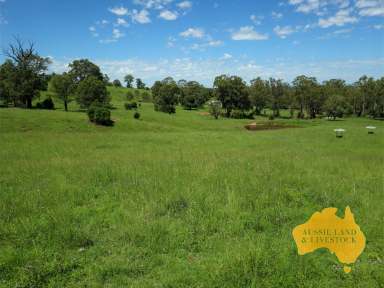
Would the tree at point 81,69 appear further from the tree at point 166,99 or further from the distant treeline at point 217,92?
the tree at point 166,99

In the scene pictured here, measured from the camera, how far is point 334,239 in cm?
509

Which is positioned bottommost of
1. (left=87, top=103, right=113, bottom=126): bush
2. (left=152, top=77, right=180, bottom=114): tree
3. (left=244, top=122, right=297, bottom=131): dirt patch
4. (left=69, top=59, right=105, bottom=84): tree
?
(left=244, top=122, right=297, bottom=131): dirt patch

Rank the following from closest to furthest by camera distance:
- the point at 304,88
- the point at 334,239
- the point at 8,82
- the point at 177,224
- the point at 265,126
→ the point at 334,239 < the point at 177,224 < the point at 265,126 < the point at 8,82 < the point at 304,88

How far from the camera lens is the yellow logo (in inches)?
199

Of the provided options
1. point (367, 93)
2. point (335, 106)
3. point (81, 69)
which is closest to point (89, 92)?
point (81, 69)

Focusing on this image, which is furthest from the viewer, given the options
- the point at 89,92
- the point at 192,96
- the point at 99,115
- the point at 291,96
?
the point at 192,96

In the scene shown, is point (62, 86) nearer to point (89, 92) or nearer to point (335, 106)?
point (89, 92)

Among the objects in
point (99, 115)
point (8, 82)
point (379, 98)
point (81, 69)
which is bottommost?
point (99, 115)

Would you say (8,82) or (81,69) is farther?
(81,69)

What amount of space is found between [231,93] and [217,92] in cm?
411

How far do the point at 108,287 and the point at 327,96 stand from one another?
292ft

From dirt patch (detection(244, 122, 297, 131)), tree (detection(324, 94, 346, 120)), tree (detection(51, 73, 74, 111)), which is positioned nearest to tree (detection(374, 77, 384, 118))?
tree (detection(324, 94, 346, 120))

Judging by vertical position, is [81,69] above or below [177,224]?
above

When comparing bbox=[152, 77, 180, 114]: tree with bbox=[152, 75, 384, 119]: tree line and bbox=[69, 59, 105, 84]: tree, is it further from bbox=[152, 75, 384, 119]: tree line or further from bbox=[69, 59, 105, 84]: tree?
bbox=[69, 59, 105, 84]: tree
